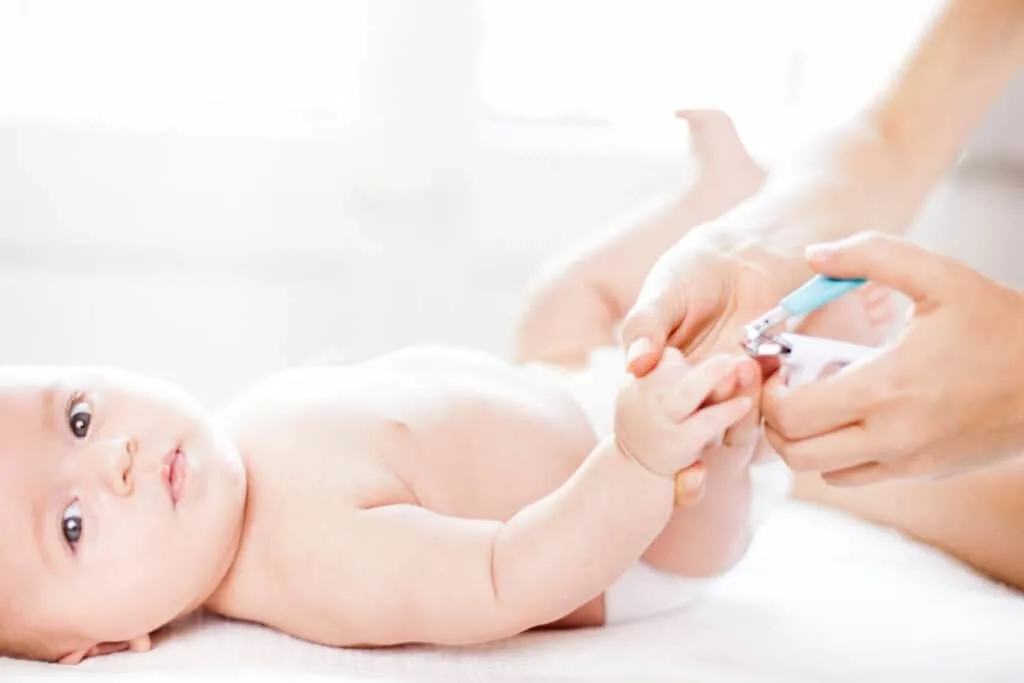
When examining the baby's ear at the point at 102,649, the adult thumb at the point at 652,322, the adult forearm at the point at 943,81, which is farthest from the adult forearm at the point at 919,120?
the baby's ear at the point at 102,649

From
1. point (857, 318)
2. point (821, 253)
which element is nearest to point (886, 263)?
point (821, 253)

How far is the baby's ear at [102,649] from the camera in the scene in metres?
0.93

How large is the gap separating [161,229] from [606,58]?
2.16 ft

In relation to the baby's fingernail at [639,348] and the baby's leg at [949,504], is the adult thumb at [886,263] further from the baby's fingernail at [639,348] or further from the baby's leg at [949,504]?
the baby's leg at [949,504]

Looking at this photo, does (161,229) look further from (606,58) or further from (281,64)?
(606,58)

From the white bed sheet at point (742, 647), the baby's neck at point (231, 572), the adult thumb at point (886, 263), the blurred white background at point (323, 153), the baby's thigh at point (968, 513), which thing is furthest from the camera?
the blurred white background at point (323, 153)

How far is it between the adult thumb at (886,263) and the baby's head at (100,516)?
0.49m

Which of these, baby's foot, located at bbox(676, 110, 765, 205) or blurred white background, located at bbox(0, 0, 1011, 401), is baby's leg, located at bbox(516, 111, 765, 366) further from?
blurred white background, located at bbox(0, 0, 1011, 401)

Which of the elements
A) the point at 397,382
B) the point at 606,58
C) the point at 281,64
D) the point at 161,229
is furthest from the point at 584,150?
the point at 397,382

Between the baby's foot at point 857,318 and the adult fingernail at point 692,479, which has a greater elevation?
the baby's foot at point 857,318

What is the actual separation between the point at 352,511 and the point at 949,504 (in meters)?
0.57

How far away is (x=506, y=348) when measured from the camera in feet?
5.69

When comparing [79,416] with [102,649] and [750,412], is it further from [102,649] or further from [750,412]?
[750,412]

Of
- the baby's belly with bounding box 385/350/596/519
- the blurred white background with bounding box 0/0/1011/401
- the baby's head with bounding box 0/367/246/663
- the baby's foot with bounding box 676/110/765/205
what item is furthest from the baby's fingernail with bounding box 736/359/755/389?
the blurred white background with bounding box 0/0/1011/401
